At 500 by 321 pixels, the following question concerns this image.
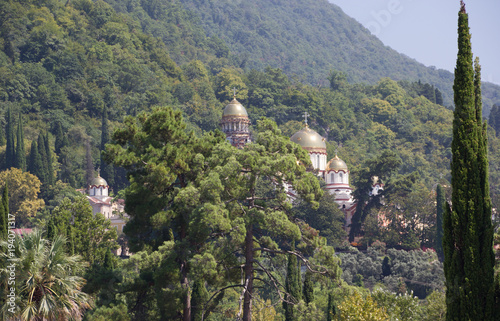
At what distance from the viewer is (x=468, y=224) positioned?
17.0m

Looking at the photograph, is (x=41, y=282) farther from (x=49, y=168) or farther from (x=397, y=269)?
(x=49, y=168)

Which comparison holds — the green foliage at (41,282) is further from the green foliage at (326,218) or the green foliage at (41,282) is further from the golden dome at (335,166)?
the golden dome at (335,166)

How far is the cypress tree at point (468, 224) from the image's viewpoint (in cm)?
1688

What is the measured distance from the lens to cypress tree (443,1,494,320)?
1688cm

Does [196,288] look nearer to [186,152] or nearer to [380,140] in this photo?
[186,152]

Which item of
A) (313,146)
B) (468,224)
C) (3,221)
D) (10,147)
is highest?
(10,147)

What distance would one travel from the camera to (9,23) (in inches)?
4592

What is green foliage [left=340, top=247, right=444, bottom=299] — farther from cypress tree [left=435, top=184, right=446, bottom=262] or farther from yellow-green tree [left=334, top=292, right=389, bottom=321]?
yellow-green tree [left=334, top=292, right=389, bottom=321]

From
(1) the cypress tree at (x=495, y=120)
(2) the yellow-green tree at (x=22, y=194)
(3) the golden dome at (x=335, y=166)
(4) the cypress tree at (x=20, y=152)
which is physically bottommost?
(2) the yellow-green tree at (x=22, y=194)

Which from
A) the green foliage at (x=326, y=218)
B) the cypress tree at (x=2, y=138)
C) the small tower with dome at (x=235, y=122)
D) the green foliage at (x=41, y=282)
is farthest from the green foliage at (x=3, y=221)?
the cypress tree at (x=2, y=138)

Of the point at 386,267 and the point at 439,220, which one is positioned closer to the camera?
the point at 386,267

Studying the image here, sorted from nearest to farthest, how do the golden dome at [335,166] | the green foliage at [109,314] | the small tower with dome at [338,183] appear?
the green foliage at [109,314]
the small tower with dome at [338,183]
the golden dome at [335,166]

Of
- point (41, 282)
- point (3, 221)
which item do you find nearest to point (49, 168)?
point (3, 221)

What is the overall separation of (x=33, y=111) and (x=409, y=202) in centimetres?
5642
